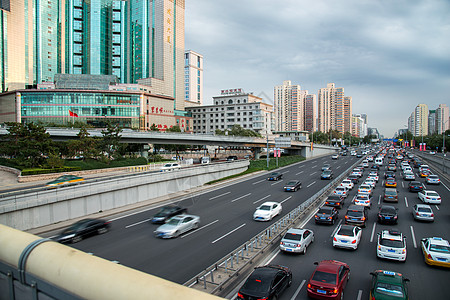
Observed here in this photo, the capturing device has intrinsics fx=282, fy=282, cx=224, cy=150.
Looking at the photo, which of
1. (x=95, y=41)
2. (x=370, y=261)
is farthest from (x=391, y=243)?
(x=95, y=41)

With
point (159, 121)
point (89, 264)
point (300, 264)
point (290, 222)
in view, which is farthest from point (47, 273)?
point (159, 121)

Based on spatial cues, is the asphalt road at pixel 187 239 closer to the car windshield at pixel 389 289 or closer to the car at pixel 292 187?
the car at pixel 292 187

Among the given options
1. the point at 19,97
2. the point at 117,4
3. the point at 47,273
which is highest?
the point at 117,4

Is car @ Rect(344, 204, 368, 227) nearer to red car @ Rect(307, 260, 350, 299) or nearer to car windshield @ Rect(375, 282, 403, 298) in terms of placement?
red car @ Rect(307, 260, 350, 299)

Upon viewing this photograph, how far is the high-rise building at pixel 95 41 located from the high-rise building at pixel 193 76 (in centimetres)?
4404

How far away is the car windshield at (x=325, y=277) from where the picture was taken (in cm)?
1183

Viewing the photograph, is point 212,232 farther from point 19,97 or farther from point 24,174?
point 19,97

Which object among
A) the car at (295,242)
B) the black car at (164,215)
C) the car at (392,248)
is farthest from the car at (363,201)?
the black car at (164,215)

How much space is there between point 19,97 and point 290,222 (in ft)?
344

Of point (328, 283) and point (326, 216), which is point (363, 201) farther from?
point (328, 283)

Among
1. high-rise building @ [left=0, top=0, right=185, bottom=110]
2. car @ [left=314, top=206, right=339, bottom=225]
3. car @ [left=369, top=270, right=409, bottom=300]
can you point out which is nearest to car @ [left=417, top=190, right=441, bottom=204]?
car @ [left=314, top=206, right=339, bottom=225]

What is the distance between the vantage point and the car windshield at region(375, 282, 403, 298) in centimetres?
1087

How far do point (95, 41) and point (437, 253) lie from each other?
14379cm

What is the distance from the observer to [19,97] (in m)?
93.6
